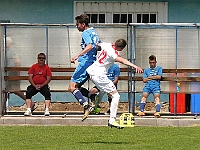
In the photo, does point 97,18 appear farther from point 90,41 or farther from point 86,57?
point 90,41

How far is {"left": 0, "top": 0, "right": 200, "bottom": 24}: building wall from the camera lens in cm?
2094

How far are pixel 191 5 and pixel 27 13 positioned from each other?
16.1 feet

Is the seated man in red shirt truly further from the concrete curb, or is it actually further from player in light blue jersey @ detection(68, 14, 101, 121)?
player in light blue jersey @ detection(68, 14, 101, 121)

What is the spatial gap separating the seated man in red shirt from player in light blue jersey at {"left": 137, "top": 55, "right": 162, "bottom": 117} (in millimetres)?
2275

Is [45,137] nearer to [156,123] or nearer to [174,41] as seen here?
[156,123]

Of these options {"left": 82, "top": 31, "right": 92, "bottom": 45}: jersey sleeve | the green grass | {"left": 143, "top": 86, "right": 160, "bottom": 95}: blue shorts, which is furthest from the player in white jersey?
{"left": 143, "top": 86, "right": 160, "bottom": 95}: blue shorts

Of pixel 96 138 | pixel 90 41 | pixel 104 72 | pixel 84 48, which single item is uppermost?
pixel 90 41

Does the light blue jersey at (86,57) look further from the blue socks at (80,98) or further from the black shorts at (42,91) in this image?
the black shorts at (42,91)

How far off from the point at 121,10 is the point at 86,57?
23.4ft

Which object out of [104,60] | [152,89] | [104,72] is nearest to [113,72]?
[152,89]

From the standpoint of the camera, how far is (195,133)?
13961 millimetres

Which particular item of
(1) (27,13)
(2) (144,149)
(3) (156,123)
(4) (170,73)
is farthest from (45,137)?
(1) (27,13)

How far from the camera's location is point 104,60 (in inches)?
507

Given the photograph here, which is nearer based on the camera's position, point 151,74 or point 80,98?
point 80,98
